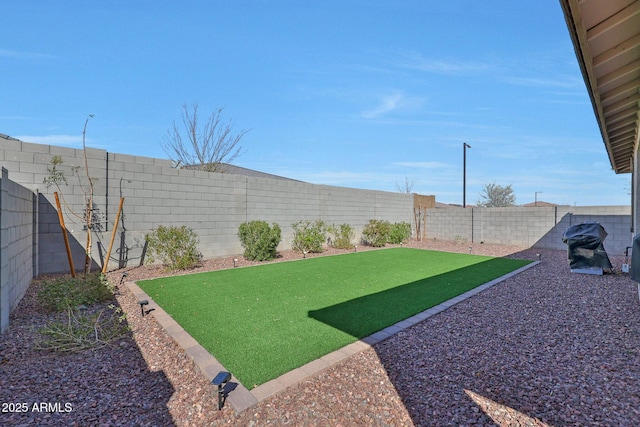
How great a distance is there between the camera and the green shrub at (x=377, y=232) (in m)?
12.4

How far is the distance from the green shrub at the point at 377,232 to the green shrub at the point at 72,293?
963 cm

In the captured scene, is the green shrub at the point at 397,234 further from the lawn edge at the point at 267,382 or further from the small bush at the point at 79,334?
the small bush at the point at 79,334

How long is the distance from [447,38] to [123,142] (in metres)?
10.5

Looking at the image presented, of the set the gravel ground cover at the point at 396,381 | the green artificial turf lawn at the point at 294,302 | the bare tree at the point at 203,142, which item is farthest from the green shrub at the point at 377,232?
the gravel ground cover at the point at 396,381

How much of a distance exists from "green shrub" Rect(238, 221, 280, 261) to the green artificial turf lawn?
2.76ft

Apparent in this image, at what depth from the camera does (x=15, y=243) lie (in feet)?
12.6

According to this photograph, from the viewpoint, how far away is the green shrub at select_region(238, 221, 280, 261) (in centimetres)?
837

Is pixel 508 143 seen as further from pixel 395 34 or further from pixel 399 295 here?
pixel 399 295

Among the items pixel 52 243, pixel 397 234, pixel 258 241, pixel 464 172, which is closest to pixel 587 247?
pixel 397 234

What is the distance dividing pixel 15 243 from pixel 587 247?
10.7 metres

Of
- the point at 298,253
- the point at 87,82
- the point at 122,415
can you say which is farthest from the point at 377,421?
the point at 87,82

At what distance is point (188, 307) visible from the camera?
165 inches

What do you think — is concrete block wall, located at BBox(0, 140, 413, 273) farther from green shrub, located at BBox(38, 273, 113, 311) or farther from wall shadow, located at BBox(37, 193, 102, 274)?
green shrub, located at BBox(38, 273, 113, 311)

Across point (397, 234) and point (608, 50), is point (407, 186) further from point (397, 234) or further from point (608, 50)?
point (608, 50)
